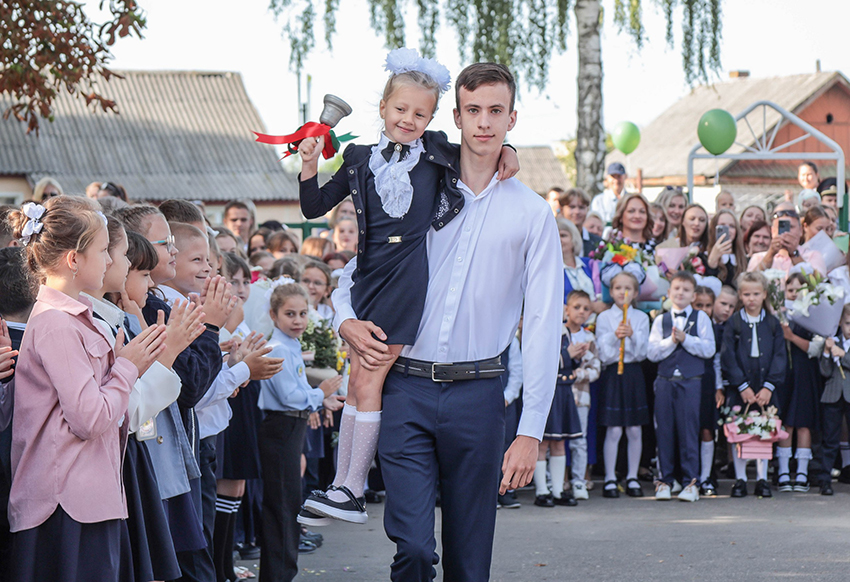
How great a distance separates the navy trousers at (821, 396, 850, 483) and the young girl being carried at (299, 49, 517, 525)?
6.41 metres

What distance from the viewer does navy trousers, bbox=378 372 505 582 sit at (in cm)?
382

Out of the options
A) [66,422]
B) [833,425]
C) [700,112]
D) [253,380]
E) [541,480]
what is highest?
[700,112]

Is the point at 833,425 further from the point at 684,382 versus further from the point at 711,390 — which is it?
the point at 684,382

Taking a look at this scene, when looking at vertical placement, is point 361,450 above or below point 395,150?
below

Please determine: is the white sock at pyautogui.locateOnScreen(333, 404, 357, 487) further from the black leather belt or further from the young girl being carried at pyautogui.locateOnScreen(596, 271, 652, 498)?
the young girl being carried at pyautogui.locateOnScreen(596, 271, 652, 498)

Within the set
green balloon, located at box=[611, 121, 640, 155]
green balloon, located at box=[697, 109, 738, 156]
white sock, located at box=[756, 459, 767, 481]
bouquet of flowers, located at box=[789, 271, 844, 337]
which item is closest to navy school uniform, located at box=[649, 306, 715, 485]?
white sock, located at box=[756, 459, 767, 481]

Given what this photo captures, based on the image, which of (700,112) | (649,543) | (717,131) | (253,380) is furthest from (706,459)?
(700,112)

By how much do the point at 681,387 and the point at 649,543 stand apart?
216 cm

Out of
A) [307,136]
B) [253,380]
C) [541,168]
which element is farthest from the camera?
[541,168]

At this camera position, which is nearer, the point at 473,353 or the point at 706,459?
the point at 473,353

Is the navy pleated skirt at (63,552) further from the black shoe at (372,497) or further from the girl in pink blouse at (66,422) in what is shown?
the black shoe at (372,497)

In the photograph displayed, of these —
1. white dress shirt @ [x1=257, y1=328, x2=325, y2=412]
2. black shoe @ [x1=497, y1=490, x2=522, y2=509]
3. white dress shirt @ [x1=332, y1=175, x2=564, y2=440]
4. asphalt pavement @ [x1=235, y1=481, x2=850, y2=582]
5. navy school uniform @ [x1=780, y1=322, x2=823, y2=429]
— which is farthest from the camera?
navy school uniform @ [x1=780, y1=322, x2=823, y2=429]

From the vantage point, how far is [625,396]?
30.0 ft

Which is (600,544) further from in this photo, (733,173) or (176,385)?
(733,173)
